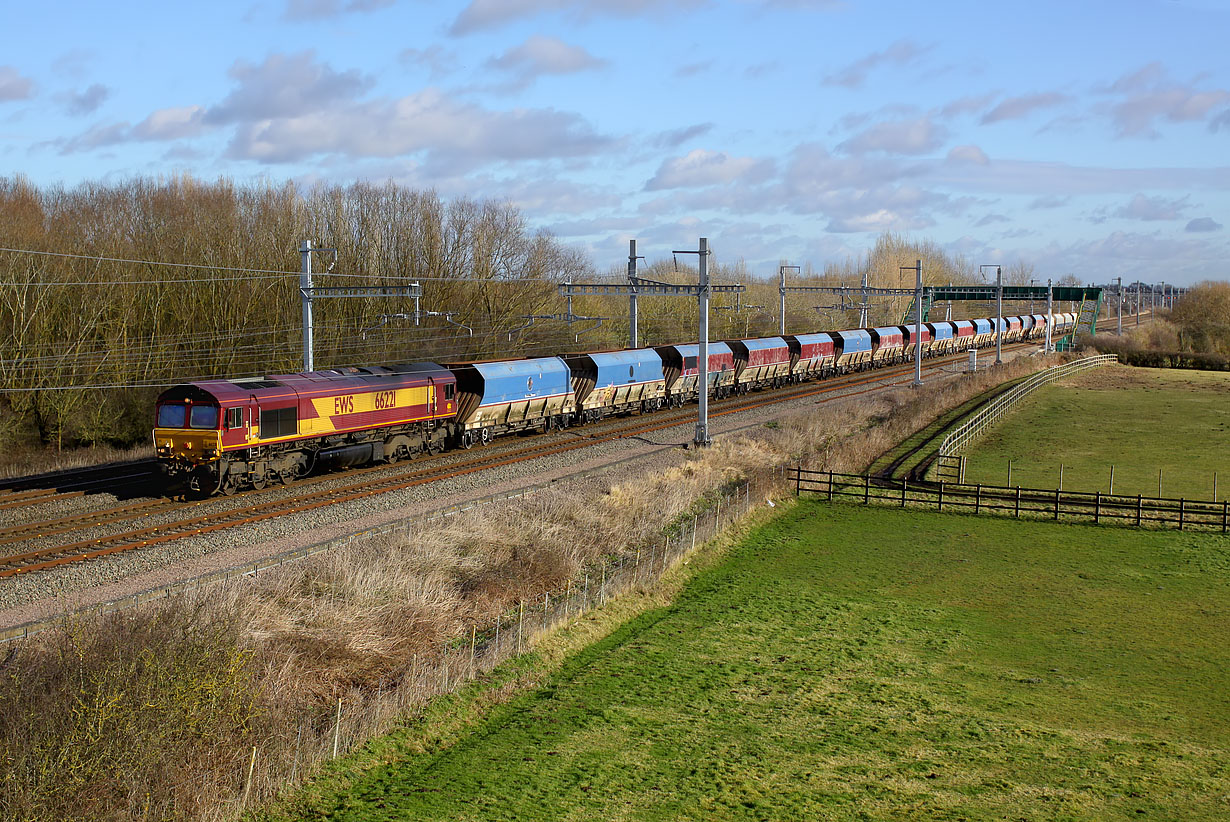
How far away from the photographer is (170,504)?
25.1m

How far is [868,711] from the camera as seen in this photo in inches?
623

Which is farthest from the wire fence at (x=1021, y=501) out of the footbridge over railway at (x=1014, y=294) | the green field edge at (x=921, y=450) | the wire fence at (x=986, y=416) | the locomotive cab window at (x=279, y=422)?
the footbridge over railway at (x=1014, y=294)

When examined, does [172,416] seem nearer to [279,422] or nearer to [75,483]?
[279,422]

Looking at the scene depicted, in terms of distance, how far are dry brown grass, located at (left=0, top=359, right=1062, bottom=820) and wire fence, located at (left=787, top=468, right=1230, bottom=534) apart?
649 cm

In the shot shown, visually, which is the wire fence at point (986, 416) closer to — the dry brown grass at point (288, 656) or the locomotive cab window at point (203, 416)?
the dry brown grass at point (288, 656)

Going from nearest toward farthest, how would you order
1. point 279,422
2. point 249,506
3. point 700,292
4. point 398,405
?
1. point 249,506
2. point 279,422
3. point 398,405
4. point 700,292

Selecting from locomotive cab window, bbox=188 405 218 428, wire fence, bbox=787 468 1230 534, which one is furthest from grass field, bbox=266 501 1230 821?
locomotive cab window, bbox=188 405 218 428

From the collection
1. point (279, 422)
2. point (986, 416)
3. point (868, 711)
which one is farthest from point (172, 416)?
point (986, 416)

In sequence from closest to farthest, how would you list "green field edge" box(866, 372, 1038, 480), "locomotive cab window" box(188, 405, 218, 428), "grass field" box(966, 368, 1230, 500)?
Result: 1. "locomotive cab window" box(188, 405, 218, 428)
2. "grass field" box(966, 368, 1230, 500)
3. "green field edge" box(866, 372, 1038, 480)

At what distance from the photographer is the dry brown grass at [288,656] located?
10.6 metres

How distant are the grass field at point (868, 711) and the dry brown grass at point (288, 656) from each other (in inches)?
45.2

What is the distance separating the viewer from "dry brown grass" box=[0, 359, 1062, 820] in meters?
10.6

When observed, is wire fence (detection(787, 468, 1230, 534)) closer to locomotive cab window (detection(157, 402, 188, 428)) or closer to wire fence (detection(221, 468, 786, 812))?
wire fence (detection(221, 468, 786, 812))

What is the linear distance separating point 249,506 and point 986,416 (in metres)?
34.7
